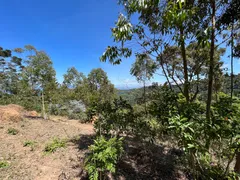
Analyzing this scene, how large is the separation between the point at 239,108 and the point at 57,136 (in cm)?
500

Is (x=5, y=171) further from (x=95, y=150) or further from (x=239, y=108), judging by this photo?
(x=239, y=108)

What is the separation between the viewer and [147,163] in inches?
133

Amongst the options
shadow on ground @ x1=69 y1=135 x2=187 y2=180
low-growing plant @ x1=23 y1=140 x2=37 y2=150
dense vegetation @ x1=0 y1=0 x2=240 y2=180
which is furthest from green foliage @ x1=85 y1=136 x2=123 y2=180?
low-growing plant @ x1=23 y1=140 x2=37 y2=150

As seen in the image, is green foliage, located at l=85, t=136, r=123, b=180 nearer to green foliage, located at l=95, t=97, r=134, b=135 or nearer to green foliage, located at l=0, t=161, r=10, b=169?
green foliage, located at l=95, t=97, r=134, b=135

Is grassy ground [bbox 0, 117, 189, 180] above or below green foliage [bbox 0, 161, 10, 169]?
below

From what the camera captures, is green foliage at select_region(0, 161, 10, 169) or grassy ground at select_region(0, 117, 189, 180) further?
green foliage at select_region(0, 161, 10, 169)

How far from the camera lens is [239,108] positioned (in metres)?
1.74

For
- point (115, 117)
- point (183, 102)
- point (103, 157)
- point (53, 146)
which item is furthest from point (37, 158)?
point (183, 102)

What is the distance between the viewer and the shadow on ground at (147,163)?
2.98 metres

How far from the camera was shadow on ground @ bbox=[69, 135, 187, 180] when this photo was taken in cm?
298

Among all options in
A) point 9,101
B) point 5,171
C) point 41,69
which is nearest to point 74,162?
point 5,171

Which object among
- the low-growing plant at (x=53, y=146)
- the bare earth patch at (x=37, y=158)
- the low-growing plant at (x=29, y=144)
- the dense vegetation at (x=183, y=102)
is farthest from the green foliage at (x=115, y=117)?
the low-growing plant at (x=29, y=144)

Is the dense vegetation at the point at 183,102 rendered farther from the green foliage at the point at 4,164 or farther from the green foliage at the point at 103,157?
the green foliage at the point at 4,164

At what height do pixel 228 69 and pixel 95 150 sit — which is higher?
pixel 228 69
